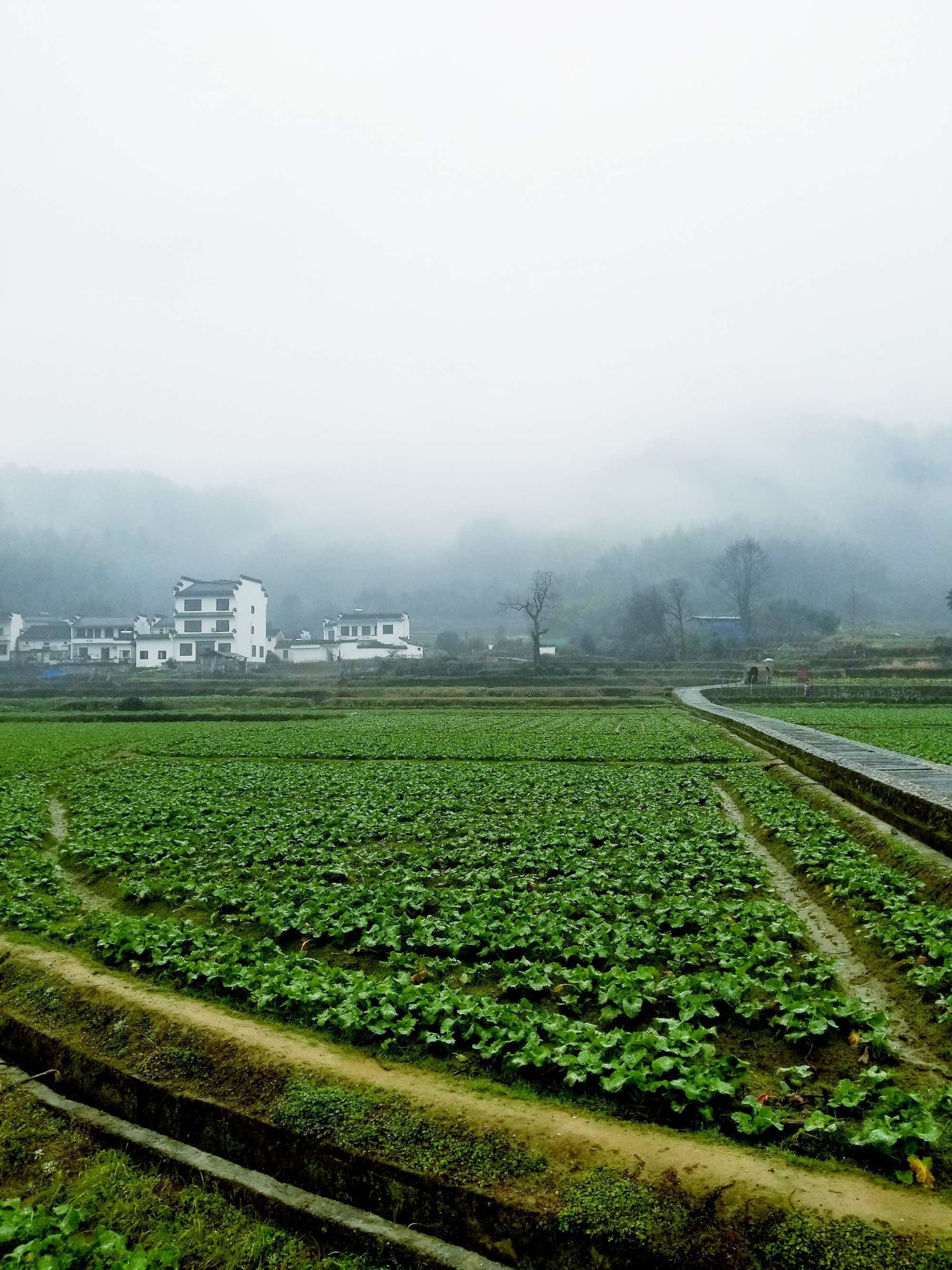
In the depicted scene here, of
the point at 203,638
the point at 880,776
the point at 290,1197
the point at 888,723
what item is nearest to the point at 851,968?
the point at 290,1197

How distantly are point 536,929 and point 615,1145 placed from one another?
383 cm

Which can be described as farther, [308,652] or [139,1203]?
[308,652]

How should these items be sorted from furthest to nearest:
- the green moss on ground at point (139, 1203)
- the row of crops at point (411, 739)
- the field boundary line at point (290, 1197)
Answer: the row of crops at point (411, 739)
the green moss on ground at point (139, 1203)
the field boundary line at point (290, 1197)

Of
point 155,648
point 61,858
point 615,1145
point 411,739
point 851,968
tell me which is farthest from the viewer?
point 155,648

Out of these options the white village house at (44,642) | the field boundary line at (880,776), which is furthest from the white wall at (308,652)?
the field boundary line at (880,776)

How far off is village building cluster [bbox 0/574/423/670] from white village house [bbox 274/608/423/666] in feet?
0.36

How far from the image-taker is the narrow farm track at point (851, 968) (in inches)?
231

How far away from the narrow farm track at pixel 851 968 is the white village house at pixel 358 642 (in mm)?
82527

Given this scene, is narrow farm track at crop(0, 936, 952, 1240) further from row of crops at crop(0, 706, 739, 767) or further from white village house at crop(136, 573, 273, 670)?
white village house at crop(136, 573, 273, 670)

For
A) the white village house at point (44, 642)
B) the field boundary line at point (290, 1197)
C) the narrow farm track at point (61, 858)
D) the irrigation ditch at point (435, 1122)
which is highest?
the white village house at point (44, 642)

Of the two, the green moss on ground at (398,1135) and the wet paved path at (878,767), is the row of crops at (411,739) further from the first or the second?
the green moss on ground at (398,1135)

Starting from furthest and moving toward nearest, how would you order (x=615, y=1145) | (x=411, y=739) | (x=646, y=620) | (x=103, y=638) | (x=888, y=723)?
1. (x=646, y=620)
2. (x=103, y=638)
3. (x=888, y=723)
4. (x=411, y=739)
5. (x=615, y=1145)

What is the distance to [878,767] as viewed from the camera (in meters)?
17.5

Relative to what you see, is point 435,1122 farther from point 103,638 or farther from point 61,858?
point 103,638
